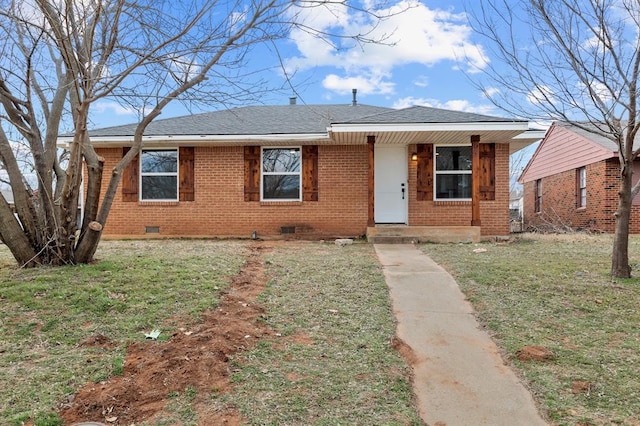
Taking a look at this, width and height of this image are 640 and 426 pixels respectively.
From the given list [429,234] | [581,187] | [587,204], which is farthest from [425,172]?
[581,187]

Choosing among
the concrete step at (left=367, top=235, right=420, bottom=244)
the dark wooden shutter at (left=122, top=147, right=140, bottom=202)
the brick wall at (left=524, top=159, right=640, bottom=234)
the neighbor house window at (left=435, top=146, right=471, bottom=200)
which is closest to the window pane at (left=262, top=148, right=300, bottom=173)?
the concrete step at (left=367, top=235, right=420, bottom=244)

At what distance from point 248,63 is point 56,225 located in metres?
3.25

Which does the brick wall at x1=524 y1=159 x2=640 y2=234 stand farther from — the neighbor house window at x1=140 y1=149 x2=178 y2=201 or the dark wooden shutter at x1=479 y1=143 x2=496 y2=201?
the neighbor house window at x1=140 y1=149 x2=178 y2=201

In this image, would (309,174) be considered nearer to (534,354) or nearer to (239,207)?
(239,207)

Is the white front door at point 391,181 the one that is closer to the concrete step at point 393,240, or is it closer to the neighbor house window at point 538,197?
the concrete step at point 393,240

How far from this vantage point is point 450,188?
11.3 metres

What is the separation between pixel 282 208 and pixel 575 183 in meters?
12.5

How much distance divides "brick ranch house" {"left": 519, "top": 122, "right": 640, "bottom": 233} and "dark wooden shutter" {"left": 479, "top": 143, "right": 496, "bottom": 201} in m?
2.35

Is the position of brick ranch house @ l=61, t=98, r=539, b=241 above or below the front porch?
above

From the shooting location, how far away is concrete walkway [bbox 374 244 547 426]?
2873mm

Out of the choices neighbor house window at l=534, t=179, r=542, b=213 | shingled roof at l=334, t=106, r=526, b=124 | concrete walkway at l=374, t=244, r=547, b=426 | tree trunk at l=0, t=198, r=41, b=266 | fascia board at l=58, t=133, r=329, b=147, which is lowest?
concrete walkway at l=374, t=244, r=547, b=426

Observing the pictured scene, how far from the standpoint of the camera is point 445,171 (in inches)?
442

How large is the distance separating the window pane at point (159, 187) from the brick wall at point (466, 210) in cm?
636

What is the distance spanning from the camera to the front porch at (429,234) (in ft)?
33.3
